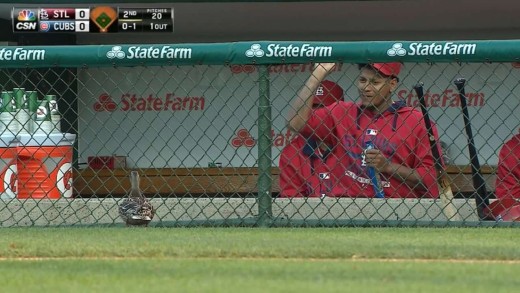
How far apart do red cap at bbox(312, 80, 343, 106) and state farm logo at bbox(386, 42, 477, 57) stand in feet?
3.89

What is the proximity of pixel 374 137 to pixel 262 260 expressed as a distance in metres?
2.13

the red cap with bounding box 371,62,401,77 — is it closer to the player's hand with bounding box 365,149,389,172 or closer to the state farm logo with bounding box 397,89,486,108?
the player's hand with bounding box 365,149,389,172

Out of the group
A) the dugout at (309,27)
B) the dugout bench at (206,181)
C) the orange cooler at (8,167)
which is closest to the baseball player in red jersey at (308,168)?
the orange cooler at (8,167)

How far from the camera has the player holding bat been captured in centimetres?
674

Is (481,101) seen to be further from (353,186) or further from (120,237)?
(120,237)

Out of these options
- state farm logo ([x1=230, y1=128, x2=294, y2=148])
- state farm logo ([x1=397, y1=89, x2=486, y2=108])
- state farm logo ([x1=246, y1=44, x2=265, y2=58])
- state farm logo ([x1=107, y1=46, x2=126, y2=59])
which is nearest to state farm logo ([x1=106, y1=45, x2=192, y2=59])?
state farm logo ([x1=107, y1=46, x2=126, y2=59])

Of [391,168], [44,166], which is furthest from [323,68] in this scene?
[44,166]

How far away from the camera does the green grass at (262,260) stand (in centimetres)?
420

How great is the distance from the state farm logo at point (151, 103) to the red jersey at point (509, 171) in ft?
17.6

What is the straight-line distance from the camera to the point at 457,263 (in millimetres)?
4746

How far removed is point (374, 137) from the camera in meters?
6.84

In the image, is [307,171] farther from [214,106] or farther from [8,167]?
[214,106]

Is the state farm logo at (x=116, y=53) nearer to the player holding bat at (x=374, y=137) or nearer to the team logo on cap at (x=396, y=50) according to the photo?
the player holding bat at (x=374, y=137)

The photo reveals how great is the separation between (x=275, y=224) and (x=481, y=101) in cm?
578
